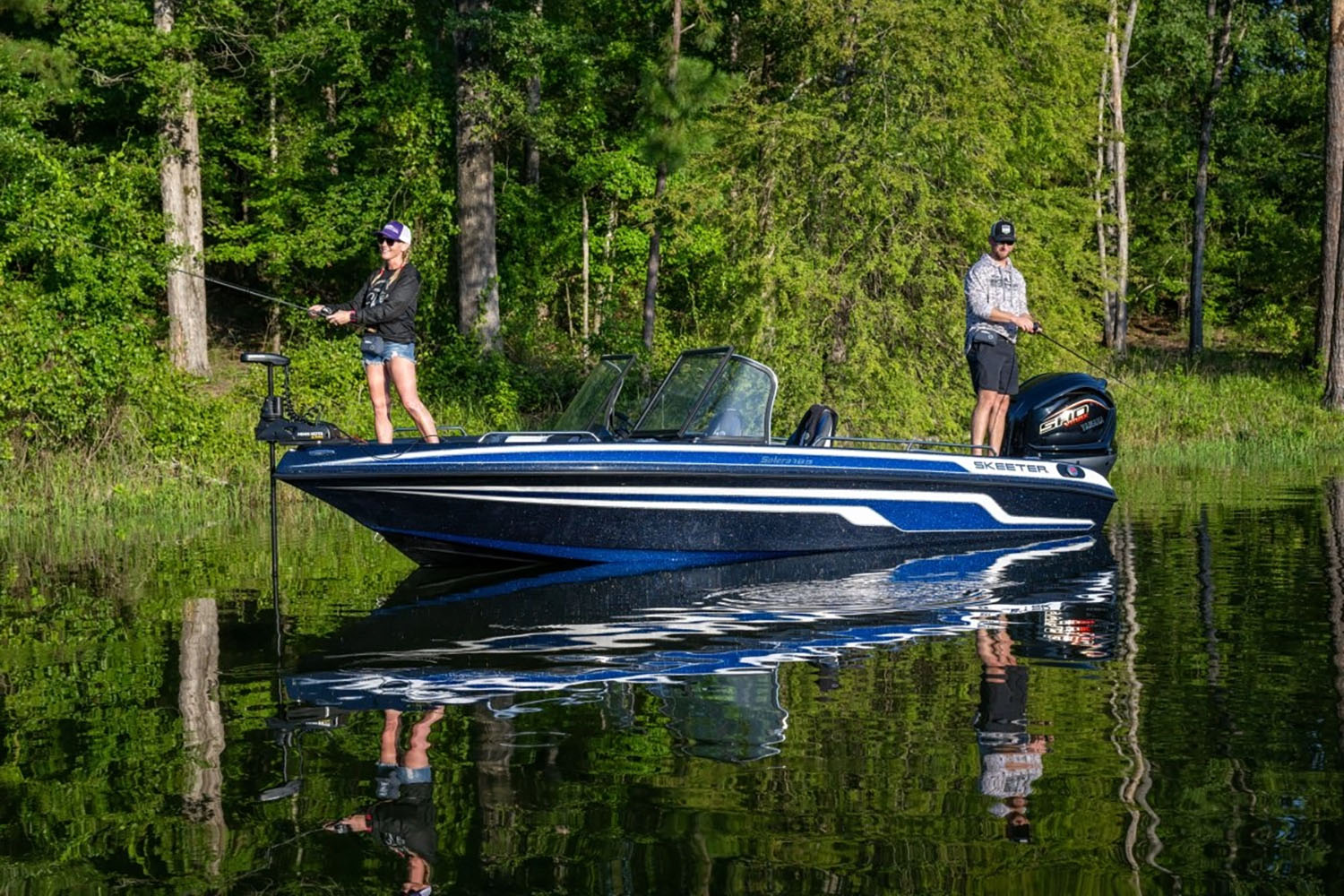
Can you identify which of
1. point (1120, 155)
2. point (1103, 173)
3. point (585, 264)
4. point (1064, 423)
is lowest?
point (1064, 423)

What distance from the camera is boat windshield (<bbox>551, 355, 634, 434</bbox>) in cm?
1120

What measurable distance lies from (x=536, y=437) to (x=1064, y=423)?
4.19 metres

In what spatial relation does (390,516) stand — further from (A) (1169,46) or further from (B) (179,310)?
(A) (1169,46)

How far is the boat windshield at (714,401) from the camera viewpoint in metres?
11.0

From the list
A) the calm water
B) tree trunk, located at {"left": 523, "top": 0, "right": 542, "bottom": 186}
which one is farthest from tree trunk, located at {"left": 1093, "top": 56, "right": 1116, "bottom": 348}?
the calm water

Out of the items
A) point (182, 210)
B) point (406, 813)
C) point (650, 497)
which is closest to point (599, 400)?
point (650, 497)

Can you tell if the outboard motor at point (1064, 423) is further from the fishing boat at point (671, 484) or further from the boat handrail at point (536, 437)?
the boat handrail at point (536, 437)

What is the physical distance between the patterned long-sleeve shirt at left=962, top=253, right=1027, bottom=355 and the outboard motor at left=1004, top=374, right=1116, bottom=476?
0.60 metres

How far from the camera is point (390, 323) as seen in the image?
35.6ft

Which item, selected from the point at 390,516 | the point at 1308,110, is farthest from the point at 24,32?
the point at 1308,110

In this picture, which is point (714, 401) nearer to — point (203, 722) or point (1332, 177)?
point (203, 722)

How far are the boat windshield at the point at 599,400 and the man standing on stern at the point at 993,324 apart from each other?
2.63 metres

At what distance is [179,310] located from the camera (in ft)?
77.4

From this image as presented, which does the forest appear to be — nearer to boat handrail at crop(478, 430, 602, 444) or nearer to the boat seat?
boat handrail at crop(478, 430, 602, 444)
